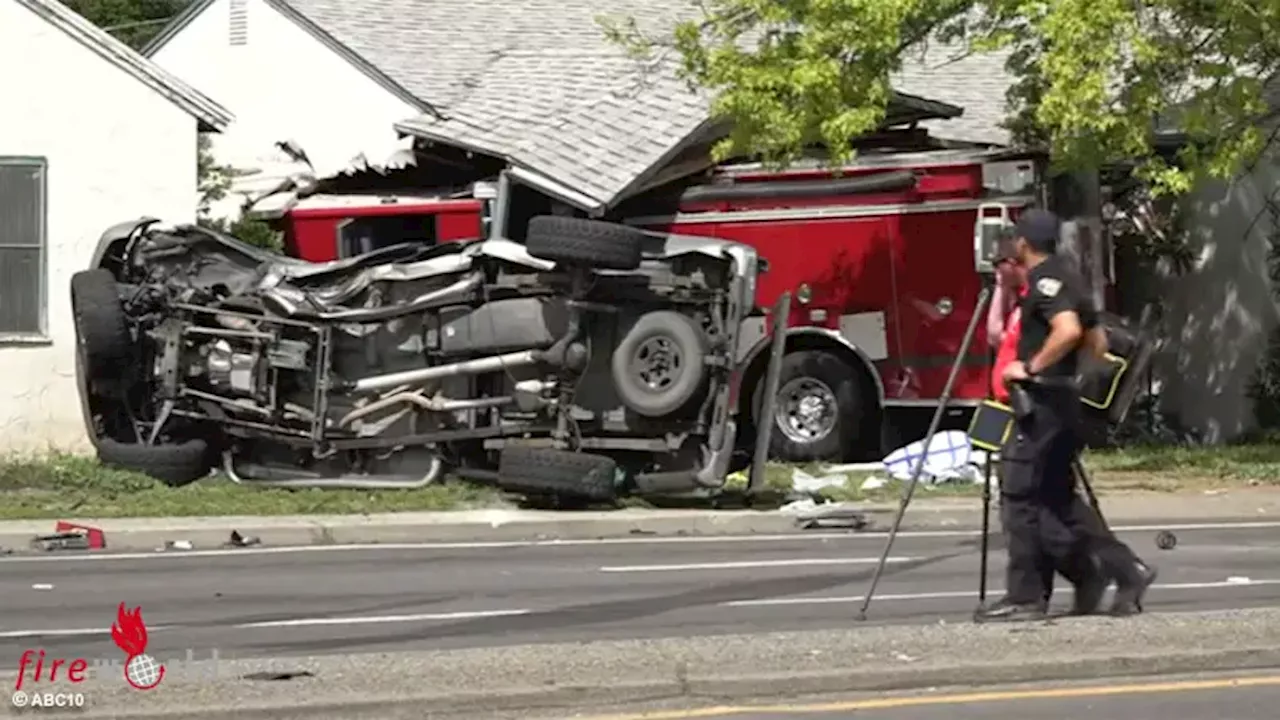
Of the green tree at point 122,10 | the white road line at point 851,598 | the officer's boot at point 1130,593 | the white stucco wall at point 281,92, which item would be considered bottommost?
the white road line at point 851,598

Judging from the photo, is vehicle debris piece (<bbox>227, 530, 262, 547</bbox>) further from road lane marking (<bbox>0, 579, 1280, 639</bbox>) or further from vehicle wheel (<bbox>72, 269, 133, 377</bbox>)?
road lane marking (<bbox>0, 579, 1280, 639</bbox>)

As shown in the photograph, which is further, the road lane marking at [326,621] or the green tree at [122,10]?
the green tree at [122,10]

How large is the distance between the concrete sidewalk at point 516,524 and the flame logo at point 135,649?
3.78 metres

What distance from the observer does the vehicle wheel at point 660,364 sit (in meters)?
15.6

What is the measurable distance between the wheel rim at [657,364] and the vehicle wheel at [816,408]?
→ 3.67 m

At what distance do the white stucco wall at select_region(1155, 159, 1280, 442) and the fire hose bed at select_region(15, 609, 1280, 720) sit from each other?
1456 cm

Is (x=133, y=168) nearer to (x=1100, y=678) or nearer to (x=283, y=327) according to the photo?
(x=283, y=327)

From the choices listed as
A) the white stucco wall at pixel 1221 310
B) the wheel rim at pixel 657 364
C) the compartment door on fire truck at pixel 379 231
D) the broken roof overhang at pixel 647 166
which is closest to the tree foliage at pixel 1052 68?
the broken roof overhang at pixel 647 166

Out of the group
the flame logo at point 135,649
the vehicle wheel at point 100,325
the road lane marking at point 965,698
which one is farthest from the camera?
the vehicle wheel at point 100,325

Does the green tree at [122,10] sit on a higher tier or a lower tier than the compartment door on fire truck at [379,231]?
higher

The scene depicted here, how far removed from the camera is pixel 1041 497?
8852mm

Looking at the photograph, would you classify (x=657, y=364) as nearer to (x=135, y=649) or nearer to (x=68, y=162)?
(x=68, y=162)

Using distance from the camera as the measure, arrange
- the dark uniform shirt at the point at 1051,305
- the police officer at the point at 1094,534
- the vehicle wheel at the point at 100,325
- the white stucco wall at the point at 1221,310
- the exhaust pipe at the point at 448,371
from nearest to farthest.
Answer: the dark uniform shirt at the point at 1051,305 < the police officer at the point at 1094,534 < the exhaust pipe at the point at 448,371 < the vehicle wheel at the point at 100,325 < the white stucco wall at the point at 1221,310

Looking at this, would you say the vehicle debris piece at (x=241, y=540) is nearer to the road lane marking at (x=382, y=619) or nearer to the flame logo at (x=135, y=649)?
the flame logo at (x=135, y=649)
